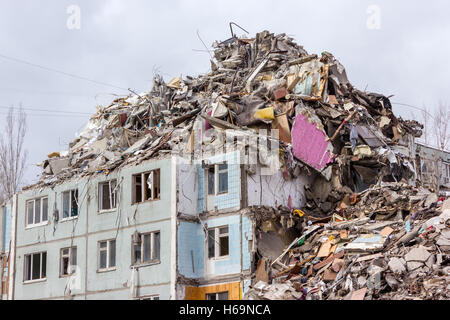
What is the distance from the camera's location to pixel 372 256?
22953mm

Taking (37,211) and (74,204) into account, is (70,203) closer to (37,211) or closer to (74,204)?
(74,204)

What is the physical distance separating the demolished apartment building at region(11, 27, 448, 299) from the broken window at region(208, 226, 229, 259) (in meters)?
0.04

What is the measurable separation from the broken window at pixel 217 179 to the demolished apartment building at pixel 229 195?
56 mm

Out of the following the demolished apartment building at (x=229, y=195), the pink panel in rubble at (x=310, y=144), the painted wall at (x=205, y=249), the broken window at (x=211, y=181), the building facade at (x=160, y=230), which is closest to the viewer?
the painted wall at (x=205, y=249)

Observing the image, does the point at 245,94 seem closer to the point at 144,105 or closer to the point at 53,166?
the point at 144,105

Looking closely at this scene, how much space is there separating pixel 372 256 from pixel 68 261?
533 inches

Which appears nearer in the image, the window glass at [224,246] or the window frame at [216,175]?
the window glass at [224,246]

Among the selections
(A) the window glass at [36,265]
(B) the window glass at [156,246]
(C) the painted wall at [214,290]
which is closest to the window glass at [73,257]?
(A) the window glass at [36,265]

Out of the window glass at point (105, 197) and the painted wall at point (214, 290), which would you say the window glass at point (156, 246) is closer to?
the painted wall at point (214, 290)

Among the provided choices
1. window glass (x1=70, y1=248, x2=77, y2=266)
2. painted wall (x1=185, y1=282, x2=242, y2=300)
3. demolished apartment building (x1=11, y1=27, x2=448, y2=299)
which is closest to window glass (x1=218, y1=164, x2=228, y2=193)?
demolished apartment building (x1=11, y1=27, x2=448, y2=299)

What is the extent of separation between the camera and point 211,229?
1075 inches

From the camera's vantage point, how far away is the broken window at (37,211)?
31.6 metres
